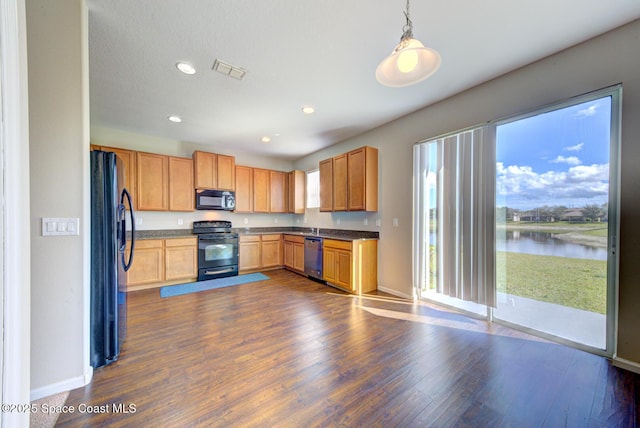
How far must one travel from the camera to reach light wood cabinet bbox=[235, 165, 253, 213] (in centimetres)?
527

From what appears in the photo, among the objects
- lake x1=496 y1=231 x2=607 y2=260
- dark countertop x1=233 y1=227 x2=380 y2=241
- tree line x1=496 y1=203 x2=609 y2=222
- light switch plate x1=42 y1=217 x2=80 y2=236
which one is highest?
tree line x1=496 y1=203 x2=609 y2=222

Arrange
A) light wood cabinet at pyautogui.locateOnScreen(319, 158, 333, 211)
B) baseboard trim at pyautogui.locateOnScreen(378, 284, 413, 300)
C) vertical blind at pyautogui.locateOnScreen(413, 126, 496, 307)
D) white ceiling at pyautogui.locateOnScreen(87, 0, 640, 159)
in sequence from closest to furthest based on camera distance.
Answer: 1. white ceiling at pyautogui.locateOnScreen(87, 0, 640, 159)
2. vertical blind at pyautogui.locateOnScreen(413, 126, 496, 307)
3. baseboard trim at pyautogui.locateOnScreen(378, 284, 413, 300)
4. light wood cabinet at pyautogui.locateOnScreen(319, 158, 333, 211)

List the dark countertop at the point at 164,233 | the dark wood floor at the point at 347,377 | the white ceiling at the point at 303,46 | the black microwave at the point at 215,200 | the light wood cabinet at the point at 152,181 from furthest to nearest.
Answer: the black microwave at the point at 215,200
the dark countertop at the point at 164,233
the light wood cabinet at the point at 152,181
the white ceiling at the point at 303,46
the dark wood floor at the point at 347,377

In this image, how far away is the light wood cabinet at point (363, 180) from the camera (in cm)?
389

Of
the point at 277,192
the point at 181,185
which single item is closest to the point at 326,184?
the point at 277,192

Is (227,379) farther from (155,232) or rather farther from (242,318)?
A: (155,232)

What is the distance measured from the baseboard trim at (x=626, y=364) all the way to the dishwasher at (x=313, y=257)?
347 centimetres

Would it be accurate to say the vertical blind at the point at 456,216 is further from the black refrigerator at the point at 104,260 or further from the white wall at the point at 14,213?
the white wall at the point at 14,213

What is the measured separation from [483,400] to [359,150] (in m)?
3.39

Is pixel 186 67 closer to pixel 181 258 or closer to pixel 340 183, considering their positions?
pixel 340 183

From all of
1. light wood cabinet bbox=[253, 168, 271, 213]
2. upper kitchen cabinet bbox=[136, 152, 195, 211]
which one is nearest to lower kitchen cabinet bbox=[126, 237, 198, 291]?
upper kitchen cabinet bbox=[136, 152, 195, 211]

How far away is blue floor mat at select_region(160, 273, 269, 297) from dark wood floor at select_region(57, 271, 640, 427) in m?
0.99

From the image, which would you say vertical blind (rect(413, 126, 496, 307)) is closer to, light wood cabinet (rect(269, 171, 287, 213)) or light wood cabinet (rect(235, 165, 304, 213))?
light wood cabinet (rect(235, 165, 304, 213))

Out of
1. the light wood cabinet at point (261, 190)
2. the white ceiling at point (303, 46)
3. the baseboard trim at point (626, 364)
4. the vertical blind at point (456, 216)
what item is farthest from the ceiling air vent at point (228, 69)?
the baseboard trim at point (626, 364)
